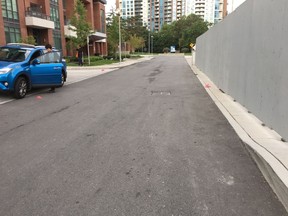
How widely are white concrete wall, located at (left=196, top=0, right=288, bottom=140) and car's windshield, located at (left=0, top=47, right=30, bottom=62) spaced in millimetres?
7819

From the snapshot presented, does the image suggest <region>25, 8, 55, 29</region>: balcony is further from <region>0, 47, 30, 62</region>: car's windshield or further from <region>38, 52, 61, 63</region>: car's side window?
<region>0, 47, 30, 62</region>: car's windshield

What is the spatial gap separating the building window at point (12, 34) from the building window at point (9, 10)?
1.05 metres

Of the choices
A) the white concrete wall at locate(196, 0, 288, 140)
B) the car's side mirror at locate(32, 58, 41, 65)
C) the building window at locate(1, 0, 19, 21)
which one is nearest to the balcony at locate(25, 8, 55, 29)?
the building window at locate(1, 0, 19, 21)

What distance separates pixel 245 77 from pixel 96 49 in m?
51.9

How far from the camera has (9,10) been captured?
29031 mm

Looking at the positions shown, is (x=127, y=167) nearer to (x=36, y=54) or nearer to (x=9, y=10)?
(x=36, y=54)

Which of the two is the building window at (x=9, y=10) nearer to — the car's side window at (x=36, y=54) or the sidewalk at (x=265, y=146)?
the car's side window at (x=36, y=54)

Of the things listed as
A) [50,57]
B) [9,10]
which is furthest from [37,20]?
[50,57]

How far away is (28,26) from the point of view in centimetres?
3250

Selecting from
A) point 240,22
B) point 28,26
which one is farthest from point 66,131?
point 28,26

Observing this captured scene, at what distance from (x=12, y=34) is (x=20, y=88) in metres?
22.9

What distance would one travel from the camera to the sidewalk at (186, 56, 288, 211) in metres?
3.47

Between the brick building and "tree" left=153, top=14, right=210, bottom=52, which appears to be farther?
"tree" left=153, top=14, right=210, bottom=52

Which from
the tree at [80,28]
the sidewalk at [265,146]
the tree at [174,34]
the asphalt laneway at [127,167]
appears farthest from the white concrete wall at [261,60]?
the tree at [174,34]
